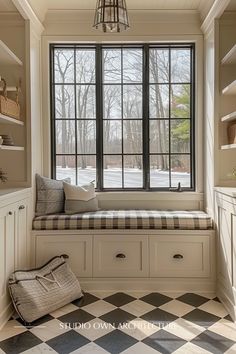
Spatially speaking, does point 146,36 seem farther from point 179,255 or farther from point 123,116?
point 179,255

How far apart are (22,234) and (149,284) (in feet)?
4.03

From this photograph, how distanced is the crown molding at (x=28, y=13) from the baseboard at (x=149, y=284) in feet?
8.00

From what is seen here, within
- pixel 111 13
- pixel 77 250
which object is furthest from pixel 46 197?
pixel 111 13

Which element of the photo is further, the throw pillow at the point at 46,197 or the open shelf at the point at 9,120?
the throw pillow at the point at 46,197

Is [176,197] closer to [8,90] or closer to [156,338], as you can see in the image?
[156,338]

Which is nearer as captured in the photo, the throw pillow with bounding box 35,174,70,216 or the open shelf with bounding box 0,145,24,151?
the open shelf with bounding box 0,145,24,151

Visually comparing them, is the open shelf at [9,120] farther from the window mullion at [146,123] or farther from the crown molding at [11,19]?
the window mullion at [146,123]

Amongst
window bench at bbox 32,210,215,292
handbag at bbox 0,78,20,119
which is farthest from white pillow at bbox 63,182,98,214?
handbag at bbox 0,78,20,119

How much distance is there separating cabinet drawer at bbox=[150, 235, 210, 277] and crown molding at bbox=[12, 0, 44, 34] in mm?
2296

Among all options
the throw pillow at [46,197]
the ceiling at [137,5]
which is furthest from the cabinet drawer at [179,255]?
the ceiling at [137,5]

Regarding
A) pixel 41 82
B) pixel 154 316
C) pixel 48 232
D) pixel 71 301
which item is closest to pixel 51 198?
pixel 48 232

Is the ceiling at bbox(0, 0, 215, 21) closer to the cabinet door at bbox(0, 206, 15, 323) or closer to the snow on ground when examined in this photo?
the snow on ground

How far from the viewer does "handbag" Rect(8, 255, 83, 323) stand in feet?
7.94

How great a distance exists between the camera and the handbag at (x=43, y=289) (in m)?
2.42
